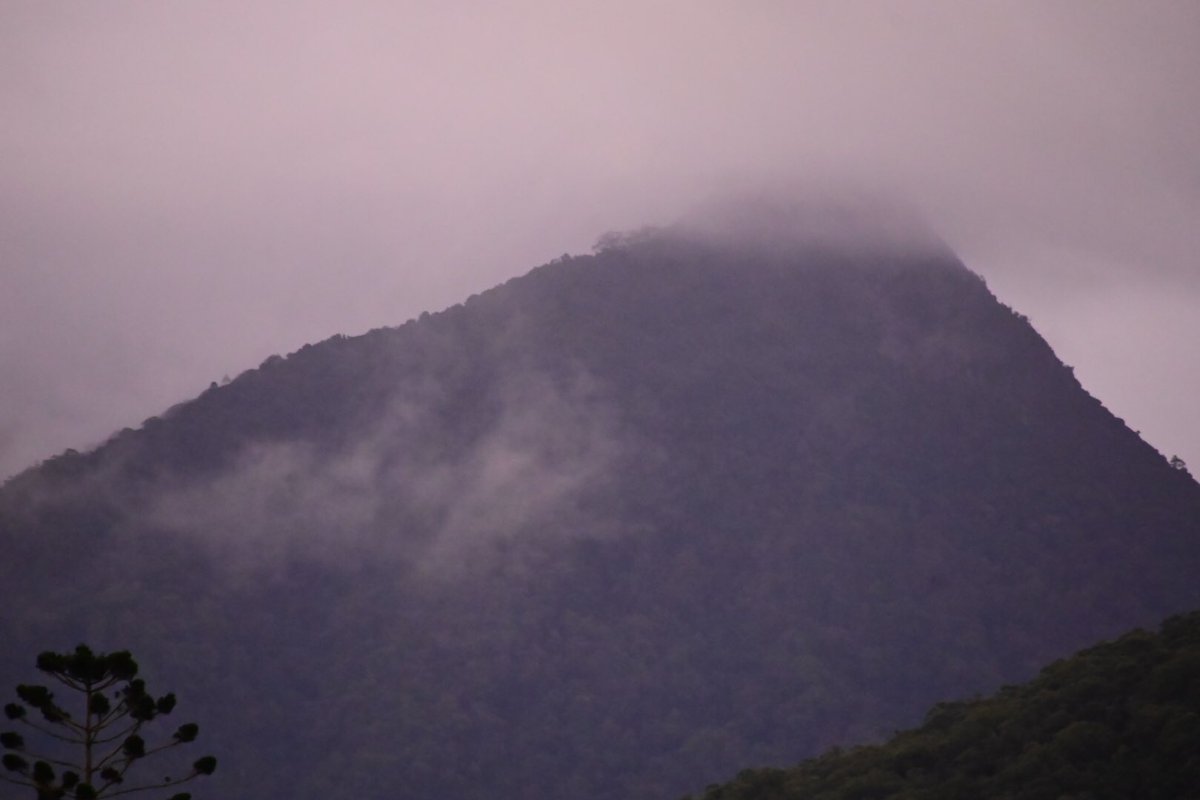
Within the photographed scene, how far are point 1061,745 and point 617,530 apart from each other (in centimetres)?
5488

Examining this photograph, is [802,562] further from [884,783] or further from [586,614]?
[884,783]

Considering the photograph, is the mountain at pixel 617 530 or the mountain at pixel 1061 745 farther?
the mountain at pixel 617 530

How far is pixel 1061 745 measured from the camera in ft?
126

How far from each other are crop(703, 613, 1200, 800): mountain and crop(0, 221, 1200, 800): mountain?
2995cm

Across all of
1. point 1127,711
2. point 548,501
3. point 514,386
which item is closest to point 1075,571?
point 548,501

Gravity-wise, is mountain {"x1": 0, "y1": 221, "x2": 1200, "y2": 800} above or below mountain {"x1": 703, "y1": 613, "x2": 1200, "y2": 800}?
above

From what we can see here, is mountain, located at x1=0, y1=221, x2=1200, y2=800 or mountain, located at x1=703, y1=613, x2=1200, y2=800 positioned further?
mountain, located at x1=0, y1=221, x2=1200, y2=800

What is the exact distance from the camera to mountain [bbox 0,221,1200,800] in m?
77.2

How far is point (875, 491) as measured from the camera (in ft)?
315

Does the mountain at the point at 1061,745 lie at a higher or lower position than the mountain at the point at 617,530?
lower

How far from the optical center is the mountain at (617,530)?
253ft

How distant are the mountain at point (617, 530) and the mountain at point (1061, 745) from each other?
29.9 meters

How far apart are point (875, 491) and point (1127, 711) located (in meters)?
57.1

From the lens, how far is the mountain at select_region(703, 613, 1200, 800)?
36.4m
